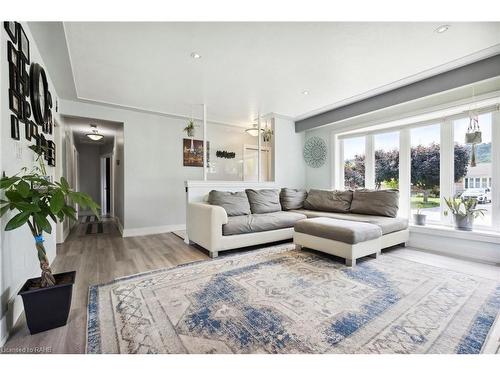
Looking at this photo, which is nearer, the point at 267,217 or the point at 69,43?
the point at 69,43

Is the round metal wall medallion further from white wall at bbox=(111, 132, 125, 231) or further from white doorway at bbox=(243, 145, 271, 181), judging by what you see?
white wall at bbox=(111, 132, 125, 231)

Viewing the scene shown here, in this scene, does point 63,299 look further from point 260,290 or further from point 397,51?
point 397,51

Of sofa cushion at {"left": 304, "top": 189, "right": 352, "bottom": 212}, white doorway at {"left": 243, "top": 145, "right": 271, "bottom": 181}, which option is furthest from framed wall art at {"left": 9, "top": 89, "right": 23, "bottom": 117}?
white doorway at {"left": 243, "top": 145, "right": 271, "bottom": 181}

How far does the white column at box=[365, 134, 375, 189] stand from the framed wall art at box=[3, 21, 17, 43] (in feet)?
16.0

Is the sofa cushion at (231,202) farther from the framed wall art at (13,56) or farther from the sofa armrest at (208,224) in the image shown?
the framed wall art at (13,56)

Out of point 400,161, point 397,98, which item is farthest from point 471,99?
point 400,161

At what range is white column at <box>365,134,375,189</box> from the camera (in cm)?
440

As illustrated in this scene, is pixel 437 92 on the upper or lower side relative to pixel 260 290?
upper

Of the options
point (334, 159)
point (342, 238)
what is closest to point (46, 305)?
point (342, 238)

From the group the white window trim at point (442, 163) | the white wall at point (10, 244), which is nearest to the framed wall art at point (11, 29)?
the white wall at point (10, 244)

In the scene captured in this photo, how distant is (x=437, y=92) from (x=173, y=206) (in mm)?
4708

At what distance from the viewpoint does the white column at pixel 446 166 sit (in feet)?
11.2

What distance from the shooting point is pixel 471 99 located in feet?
9.77
